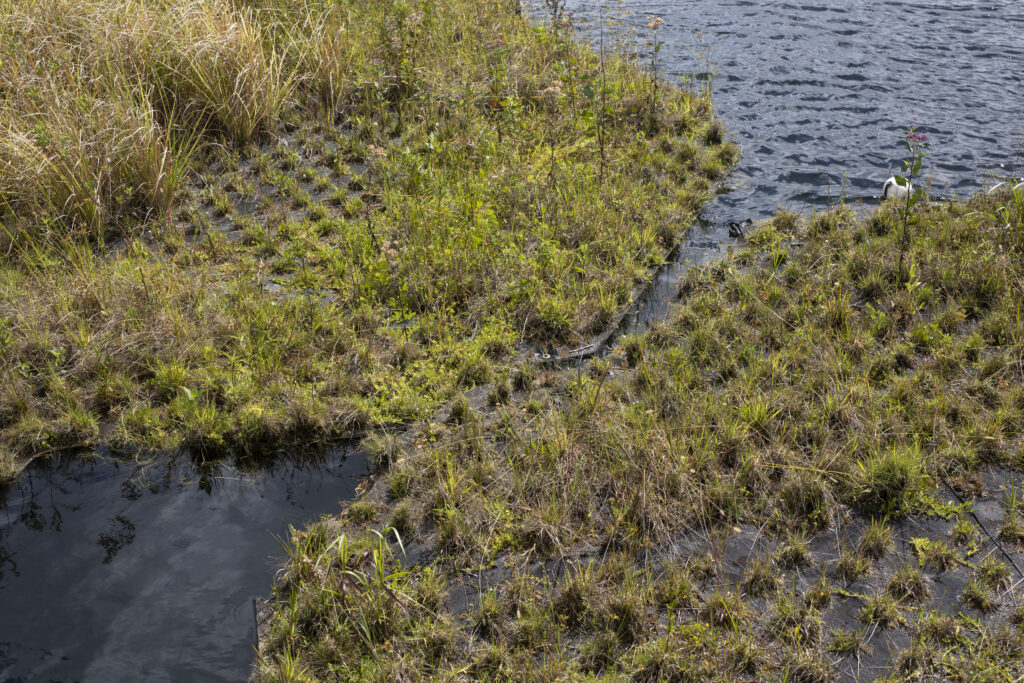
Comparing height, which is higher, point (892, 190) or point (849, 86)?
point (849, 86)

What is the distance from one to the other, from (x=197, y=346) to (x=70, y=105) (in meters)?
2.82

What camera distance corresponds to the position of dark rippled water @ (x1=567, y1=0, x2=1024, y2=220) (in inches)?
259

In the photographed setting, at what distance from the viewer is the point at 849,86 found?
7.92 meters

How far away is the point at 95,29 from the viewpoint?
6574 millimetres

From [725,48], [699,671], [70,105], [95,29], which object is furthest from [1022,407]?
[95,29]

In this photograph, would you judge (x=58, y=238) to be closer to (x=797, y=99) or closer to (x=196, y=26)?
(x=196, y=26)

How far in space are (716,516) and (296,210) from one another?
13.7 ft

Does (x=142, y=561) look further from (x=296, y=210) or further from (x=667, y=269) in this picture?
(x=667, y=269)

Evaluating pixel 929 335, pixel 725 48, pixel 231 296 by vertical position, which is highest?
pixel 725 48

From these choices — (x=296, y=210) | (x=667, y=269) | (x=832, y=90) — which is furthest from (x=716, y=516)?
(x=832, y=90)

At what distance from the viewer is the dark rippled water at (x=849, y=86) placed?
21.6ft

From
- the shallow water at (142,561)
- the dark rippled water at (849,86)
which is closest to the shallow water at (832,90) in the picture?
the dark rippled water at (849,86)

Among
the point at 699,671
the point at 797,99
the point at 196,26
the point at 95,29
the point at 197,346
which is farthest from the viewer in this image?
the point at 797,99

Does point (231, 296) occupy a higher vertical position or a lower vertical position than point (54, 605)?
higher
